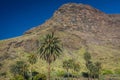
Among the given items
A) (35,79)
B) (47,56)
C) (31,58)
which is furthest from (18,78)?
(31,58)

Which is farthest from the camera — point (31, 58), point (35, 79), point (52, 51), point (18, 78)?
point (31, 58)

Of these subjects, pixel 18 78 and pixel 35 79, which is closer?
pixel 18 78

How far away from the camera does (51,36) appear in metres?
101

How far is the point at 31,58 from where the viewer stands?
168 m

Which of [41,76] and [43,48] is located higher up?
[43,48]

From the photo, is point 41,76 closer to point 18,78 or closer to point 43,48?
point 18,78

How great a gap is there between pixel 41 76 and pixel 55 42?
138 ft

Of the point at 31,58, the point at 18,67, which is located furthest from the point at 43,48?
the point at 18,67

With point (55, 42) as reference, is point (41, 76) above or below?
below

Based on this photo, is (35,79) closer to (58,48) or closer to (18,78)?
(18,78)

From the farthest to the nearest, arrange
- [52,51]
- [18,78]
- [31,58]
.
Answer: [31,58] → [18,78] → [52,51]

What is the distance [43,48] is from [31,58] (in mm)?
68022

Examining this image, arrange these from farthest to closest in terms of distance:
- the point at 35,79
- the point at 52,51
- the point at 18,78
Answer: the point at 35,79
the point at 18,78
the point at 52,51

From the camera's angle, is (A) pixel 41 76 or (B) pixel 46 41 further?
(A) pixel 41 76
